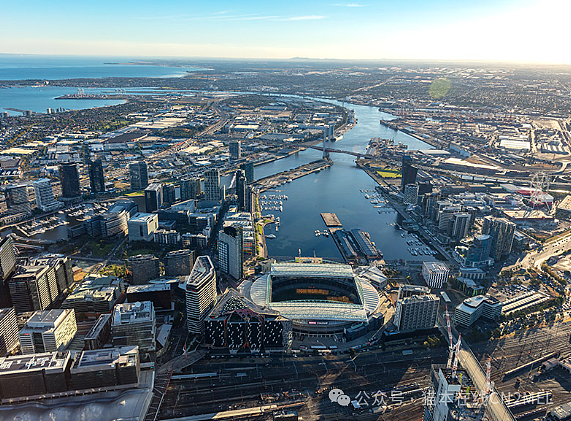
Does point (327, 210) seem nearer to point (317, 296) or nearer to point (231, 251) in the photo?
point (231, 251)

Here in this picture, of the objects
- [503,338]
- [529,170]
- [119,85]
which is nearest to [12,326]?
[503,338]

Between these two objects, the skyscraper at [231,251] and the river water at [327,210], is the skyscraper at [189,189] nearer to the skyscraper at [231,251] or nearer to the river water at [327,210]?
the river water at [327,210]

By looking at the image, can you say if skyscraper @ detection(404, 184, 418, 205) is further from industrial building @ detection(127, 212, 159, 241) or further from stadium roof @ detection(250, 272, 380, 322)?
industrial building @ detection(127, 212, 159, 241)

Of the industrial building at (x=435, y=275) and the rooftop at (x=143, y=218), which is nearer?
the industrial building at (x=435, y=275)

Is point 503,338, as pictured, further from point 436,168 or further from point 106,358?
point 436,168

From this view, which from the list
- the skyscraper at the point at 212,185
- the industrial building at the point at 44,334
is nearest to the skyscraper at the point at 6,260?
the industrial building at the point at 44,334

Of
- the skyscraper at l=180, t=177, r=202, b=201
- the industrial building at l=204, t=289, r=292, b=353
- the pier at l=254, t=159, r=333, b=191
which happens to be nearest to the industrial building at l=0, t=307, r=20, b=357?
the industrial building at l=204, t=289, r=292, b=353

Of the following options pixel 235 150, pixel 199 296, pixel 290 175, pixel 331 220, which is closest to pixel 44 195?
pixel 235 150
